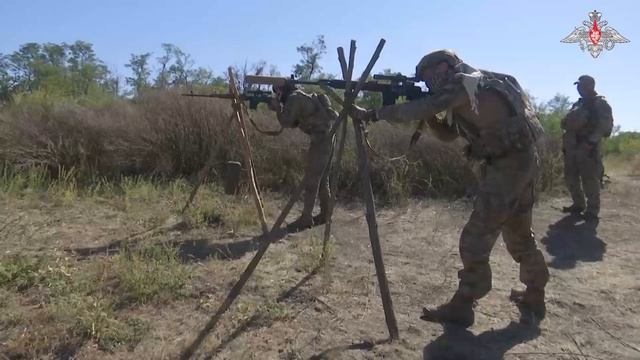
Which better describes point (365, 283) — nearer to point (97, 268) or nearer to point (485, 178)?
point (485, 178)

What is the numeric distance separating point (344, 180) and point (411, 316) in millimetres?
4748

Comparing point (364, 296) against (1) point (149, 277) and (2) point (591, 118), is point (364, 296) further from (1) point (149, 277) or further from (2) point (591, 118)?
(2) point (591, 118)

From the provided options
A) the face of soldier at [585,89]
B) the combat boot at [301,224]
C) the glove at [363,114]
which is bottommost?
the combat boot at [301,224]

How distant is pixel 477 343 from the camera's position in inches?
136

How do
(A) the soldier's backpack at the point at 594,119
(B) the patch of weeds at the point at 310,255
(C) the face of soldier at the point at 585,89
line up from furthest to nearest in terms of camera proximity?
(C) the face of soldier at the point at 585,89 → (A) the soldier's backpack at the point at 594,119 → (B) the patch of weeds at the point at 310,255

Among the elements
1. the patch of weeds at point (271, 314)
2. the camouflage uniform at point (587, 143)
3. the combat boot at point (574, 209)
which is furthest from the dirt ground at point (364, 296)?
the combat boot at point (574, 209)

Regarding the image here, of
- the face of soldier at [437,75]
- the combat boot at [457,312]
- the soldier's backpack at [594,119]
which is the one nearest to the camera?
the face of soldier at [437,75]

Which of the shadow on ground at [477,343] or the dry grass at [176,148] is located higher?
the dry grass at [176,148]

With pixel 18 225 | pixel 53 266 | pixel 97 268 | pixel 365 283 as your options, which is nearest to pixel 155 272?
pixel 97 268

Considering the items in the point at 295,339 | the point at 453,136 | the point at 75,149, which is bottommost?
the point at 295,339

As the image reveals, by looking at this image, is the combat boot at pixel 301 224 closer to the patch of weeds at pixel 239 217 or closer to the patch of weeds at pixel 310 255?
the patch of weeds at pixel 239 217

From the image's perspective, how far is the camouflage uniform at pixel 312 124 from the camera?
5859mm

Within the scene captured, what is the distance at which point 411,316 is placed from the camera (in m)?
3.92

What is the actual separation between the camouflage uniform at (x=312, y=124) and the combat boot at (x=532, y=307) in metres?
2.60
